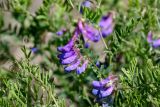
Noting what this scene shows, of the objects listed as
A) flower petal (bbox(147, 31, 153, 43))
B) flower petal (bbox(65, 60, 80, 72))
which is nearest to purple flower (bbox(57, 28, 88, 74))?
flower petal (bbox(65, 60, 80, 72))

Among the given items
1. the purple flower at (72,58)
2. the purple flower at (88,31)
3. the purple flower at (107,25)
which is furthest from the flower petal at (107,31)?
the purple flower at (72,58)

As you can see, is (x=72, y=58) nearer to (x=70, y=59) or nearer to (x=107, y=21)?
(x=70, y=59)

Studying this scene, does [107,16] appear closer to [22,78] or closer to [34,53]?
[34,53]

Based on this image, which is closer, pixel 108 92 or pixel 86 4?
pixel 108 92

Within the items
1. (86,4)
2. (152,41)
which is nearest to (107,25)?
(152,41)

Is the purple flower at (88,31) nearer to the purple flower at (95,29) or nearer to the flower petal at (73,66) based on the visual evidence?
the purple flower at (95,29)

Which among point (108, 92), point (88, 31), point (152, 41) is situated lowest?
point (108, 92)

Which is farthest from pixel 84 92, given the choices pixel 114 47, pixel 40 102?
pixel 40 102

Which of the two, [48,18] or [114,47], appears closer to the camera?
[114,47]

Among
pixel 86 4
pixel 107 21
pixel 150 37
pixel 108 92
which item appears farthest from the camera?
pixel 107 21

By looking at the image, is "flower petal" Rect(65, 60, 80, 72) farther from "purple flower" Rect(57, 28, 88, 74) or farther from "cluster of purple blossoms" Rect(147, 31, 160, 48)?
"cluster of purple blossoms" Rect(147, 31, 160, 48)

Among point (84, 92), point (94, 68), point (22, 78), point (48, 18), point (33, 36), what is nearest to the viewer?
point (22, 78)
